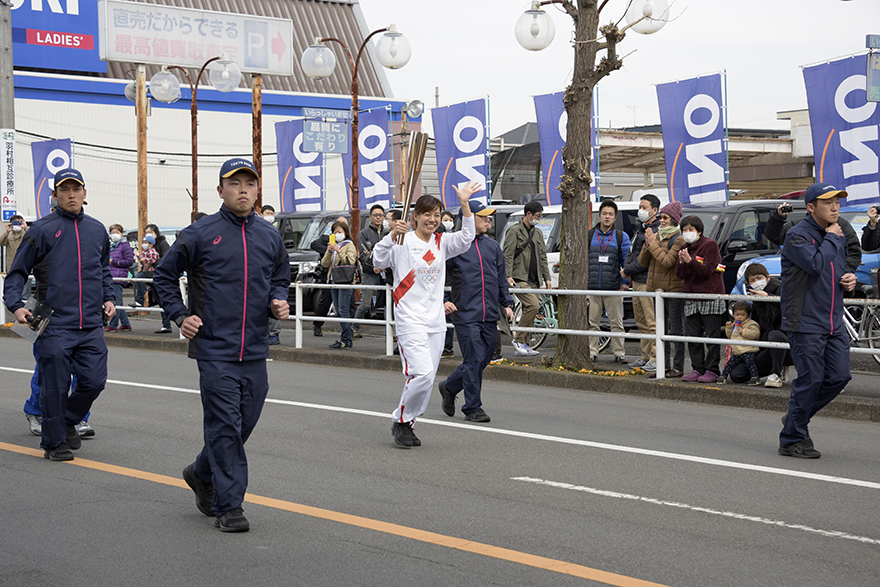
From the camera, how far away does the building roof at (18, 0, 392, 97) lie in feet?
164

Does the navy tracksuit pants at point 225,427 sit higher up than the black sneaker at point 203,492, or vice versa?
the navy tracksuit pants at point 225,427

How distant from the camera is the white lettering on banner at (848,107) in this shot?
1544 centimetres

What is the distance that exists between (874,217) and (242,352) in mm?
9383

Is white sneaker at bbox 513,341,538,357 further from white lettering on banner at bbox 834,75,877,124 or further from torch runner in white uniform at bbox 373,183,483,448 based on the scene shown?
white lettering on banner at bbox 834,75,877,124

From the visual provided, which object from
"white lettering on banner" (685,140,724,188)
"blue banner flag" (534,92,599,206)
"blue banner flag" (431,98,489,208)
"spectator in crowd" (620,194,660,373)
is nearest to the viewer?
"spectator in crowd" (620,194,660,373)

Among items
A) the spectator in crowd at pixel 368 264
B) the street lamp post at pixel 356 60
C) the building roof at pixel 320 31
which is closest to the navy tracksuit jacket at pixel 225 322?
the spectator in crowd at pixel 368 264

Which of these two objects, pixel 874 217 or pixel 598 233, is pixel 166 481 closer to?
pixel 598 233

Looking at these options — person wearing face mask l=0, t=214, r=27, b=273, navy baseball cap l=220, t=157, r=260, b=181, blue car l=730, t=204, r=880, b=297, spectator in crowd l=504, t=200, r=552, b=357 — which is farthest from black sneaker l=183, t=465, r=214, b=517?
person wearing face mask l=0, t=214, r=27, b=273

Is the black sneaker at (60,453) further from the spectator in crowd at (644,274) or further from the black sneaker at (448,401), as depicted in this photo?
the spectator in crowd at (644,274)

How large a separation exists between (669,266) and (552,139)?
10.3 m

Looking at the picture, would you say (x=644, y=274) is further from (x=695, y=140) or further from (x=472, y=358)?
(x=695, y=140)

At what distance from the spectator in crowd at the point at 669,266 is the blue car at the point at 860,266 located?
85 cm

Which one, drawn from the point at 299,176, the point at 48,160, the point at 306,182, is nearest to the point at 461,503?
the point at 306,182

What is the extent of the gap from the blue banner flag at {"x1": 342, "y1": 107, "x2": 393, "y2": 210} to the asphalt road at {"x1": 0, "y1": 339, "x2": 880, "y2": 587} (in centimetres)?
1379
